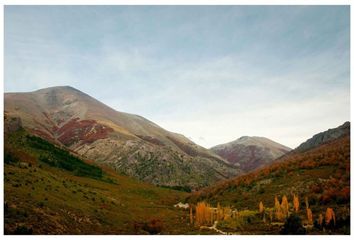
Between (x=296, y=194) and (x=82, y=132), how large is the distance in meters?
124

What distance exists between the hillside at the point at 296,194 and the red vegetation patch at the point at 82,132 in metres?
91.4

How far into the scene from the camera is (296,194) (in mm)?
35500

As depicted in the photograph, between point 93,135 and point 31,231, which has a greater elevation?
point 93,135

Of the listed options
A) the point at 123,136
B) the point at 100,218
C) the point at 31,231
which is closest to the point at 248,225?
the point at 100,218

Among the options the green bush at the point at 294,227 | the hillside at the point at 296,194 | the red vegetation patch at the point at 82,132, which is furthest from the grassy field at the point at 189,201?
the red vegetation patch at the point at 82,132

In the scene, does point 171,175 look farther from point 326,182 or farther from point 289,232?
point 289,232

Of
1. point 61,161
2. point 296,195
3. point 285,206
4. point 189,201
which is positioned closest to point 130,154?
point 61,161

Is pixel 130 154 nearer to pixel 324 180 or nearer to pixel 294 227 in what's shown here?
pixel 324 180

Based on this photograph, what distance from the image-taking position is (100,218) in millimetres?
29766

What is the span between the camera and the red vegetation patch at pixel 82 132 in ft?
451

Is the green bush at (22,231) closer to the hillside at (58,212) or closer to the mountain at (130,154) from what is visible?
the hillside at (58,212)

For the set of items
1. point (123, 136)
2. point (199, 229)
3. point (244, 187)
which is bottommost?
point (199, 229)

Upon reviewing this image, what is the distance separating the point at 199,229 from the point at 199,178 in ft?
294

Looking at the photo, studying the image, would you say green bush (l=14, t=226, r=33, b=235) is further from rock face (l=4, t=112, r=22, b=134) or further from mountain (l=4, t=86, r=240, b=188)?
mountain (l=4, t=86, r=240, b=188)
